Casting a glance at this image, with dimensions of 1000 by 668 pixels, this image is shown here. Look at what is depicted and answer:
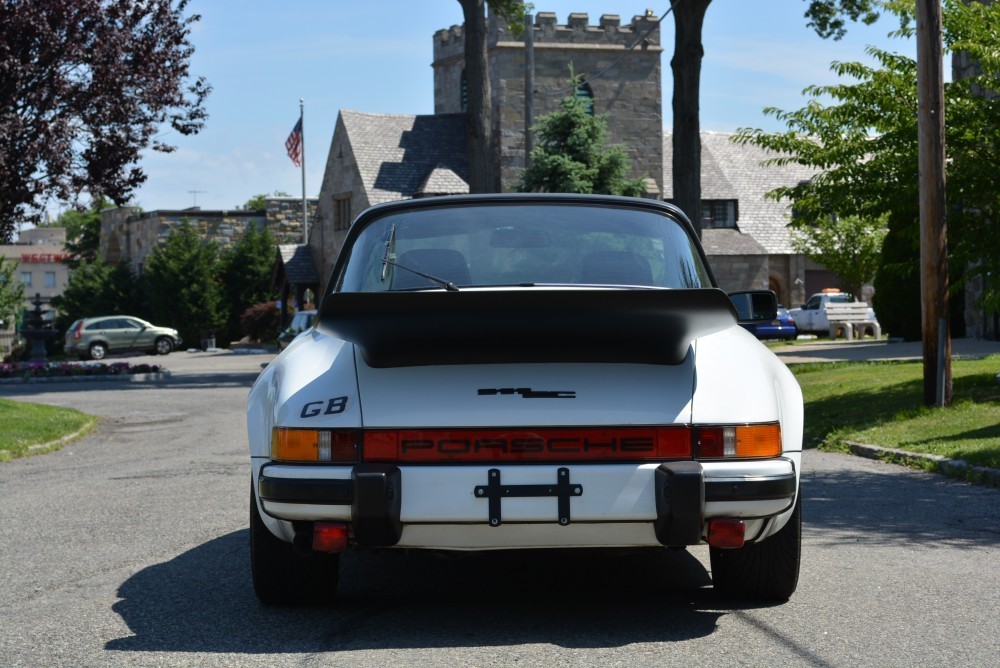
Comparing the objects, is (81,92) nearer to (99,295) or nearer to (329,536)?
(329,536)

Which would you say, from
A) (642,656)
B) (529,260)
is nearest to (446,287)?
(529,260)

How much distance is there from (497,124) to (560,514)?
49.7 meters

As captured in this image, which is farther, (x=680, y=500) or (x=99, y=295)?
(x=99, y=295)

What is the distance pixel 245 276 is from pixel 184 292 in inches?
140

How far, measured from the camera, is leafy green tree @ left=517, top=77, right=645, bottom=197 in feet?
129

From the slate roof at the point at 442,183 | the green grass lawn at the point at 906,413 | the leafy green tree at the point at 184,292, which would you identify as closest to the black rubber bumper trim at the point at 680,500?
the green grass lawn at the point at 906,413

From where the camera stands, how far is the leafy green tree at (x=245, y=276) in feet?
189

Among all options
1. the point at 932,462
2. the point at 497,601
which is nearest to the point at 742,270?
A: the point at 932,462

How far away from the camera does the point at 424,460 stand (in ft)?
15.3

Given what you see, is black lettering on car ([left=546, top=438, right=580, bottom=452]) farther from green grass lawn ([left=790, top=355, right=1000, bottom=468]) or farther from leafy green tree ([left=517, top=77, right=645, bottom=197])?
leafy green tree ([left=517, top=77, right=645, bottom=197])

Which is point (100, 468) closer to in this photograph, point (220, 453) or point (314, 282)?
point (220, 453)

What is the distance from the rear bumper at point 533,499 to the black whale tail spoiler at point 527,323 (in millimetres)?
431

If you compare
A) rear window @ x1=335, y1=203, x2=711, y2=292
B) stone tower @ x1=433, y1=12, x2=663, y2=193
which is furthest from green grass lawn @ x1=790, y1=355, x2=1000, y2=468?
stone tower @ x1=433, y1=12, x2=663, y2=193

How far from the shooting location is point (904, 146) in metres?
14.8
